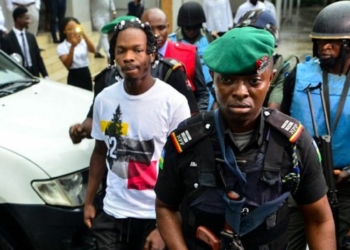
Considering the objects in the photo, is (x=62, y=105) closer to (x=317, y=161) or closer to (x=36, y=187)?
(x=36, y=187)

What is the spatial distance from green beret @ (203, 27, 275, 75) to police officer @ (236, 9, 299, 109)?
141cm

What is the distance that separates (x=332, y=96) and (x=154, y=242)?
1219mm

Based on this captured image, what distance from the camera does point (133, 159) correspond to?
259 centimetres

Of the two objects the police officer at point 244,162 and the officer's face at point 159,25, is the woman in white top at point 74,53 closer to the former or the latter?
the officer's face at point 159,25

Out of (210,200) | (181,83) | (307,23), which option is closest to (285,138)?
(210,200)

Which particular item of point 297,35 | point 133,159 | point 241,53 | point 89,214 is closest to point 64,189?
point 89,214

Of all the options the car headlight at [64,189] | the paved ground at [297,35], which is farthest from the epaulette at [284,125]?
the paved ground at [297,35]

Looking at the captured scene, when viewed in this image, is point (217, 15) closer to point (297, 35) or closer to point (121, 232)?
point (297, 35)

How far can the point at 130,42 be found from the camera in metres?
2.64

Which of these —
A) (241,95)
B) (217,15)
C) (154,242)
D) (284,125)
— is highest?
(241,95)

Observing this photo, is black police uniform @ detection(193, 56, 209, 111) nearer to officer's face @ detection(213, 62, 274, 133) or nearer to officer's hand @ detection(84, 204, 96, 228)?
officer's hand @ detection(84, 204, 96, 228)

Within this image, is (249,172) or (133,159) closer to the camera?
(249,172)

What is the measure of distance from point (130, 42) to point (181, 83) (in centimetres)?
53

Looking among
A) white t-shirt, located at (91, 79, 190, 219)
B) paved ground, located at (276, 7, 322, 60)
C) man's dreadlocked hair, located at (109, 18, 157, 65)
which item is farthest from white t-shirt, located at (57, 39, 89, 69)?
paved ground, located at (276, 7, 322, 60)
